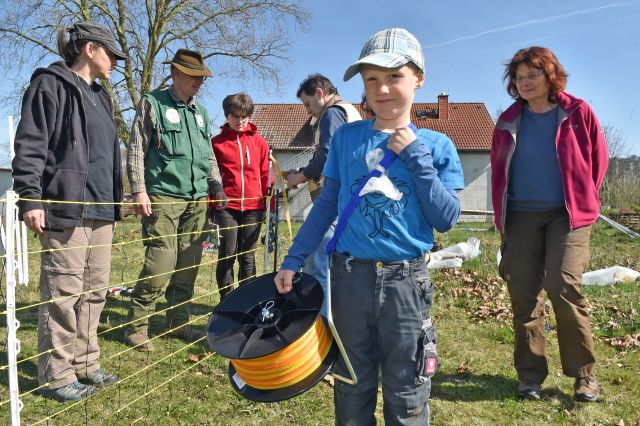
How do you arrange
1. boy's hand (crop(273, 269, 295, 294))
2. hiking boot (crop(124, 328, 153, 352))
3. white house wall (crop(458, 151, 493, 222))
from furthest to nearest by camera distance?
1. white house wall (crop(458, 151, 493, 222))
2. hiking boot (crop(124, 328, 153, 352))
3. boy's hand (crop(273, 269, 295, 294))

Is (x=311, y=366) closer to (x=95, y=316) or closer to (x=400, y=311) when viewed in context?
(x=400, y=311)

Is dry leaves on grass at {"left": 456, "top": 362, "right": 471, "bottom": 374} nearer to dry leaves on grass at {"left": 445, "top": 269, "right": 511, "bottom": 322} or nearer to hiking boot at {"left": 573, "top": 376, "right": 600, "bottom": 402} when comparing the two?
hiking boot at {"left": 573, "top": 376, "right": 600, "bottom": 402}

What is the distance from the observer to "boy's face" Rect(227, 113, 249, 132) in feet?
16.5

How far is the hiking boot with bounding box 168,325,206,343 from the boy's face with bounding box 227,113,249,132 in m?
1.92

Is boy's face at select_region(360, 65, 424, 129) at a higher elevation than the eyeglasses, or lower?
lower

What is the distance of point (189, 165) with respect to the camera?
4.30m

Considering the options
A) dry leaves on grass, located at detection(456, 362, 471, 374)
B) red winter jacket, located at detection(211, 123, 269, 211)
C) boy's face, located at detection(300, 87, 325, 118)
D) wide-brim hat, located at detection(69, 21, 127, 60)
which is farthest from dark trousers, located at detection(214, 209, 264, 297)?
dry leaves on grass, located at detection(456, 362, 471, 374)

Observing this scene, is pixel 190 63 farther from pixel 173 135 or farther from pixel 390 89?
pixel 390 89

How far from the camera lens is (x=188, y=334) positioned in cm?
452

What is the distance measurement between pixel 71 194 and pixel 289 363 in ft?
6.69

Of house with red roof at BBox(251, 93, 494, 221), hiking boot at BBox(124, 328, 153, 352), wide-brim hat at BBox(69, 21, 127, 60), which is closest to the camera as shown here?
wide-brim hat at BBox(69, 21, 127, 60)

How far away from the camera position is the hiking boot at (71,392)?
3.25 metres

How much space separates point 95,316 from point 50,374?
0.49 metres

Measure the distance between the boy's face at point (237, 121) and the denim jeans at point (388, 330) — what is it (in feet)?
10.4
